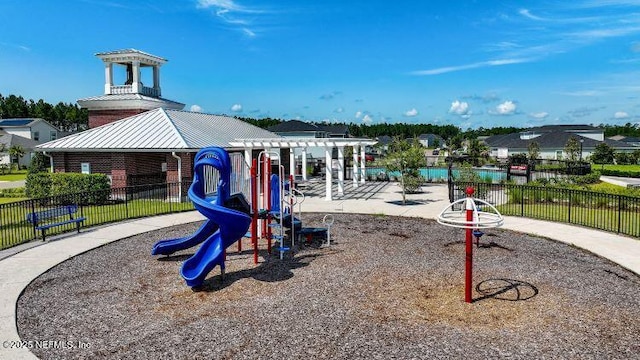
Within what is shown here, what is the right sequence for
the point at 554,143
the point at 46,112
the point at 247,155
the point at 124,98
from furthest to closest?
the point at 46,112
the point at 554,143
the point at 124,98
the point at 247,155

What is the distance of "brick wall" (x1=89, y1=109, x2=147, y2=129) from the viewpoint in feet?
108

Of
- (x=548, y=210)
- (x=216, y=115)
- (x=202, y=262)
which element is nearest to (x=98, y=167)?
(x=216, y=115)

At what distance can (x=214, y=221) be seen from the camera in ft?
31.3

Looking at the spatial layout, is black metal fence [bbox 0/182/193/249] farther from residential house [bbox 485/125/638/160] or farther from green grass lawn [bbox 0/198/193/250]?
residential house [bbox 485/125/638/160]

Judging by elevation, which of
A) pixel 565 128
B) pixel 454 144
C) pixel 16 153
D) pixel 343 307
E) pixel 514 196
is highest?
pixel 565 128

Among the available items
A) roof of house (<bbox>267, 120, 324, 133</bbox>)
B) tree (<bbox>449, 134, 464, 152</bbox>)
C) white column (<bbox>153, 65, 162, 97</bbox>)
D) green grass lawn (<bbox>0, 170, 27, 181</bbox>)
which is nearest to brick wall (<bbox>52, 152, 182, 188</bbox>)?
white column (<bbox>153, 65, 162, 97</bbox>)

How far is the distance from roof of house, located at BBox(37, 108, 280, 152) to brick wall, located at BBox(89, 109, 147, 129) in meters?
4.32

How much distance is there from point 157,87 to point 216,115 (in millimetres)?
5235

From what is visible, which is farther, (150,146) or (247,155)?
(247,155)

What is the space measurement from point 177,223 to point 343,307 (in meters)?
10.3

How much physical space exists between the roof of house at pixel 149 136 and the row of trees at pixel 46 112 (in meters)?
81.3

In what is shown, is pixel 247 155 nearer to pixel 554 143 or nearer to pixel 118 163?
pixel 118 163

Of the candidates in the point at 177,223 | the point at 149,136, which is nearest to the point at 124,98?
the point at 149,136

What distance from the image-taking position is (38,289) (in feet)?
31.1
